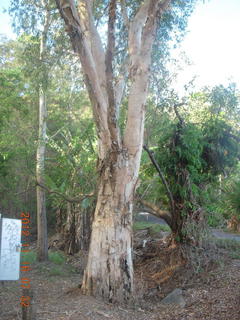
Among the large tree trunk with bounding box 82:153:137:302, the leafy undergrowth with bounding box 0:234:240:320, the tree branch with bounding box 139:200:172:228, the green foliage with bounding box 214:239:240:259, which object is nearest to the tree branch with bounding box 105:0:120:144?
the large tree trunk with bounding box 82:153:137:302

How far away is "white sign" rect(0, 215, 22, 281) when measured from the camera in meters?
5.41

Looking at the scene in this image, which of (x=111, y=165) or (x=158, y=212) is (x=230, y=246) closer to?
(x=158, y=212)

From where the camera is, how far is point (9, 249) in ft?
18.0

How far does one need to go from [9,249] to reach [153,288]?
189 inches

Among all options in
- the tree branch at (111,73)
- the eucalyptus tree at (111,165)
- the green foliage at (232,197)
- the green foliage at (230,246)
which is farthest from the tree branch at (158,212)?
the tree branch at (111,73)

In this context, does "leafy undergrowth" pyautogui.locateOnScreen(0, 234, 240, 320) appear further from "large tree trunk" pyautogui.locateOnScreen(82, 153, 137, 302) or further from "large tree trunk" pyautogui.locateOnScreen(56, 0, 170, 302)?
"large tree trunk" pyautogui.locateOnScreen(56, 0, 170, 302)

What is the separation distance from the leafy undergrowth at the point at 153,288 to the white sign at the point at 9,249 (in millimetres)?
686

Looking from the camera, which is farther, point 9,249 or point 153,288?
point 153,288

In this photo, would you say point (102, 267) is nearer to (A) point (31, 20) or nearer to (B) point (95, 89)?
(B) point (95, 89)

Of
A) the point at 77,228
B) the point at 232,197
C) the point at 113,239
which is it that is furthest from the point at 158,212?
the point at 77,228

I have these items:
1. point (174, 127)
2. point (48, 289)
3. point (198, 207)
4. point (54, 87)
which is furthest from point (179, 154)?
point (54, 87)

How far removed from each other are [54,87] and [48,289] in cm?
1003

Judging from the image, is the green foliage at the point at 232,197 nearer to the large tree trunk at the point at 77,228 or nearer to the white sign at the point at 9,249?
the large tree trunk at the point at 77,228

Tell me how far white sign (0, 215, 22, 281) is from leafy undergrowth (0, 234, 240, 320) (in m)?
0.69
